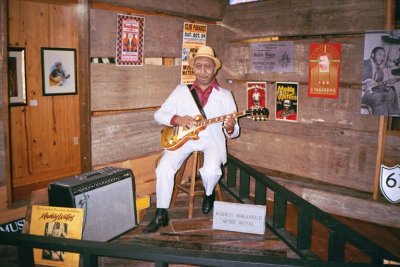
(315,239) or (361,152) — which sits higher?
(361,152)

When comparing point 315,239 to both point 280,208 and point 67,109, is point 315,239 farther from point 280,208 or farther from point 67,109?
point 67,109

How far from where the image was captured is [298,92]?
16.0ft

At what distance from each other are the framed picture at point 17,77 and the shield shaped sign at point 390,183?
208 inches

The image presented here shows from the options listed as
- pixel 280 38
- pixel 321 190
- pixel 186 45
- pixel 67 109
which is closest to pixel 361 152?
pixel 321 190

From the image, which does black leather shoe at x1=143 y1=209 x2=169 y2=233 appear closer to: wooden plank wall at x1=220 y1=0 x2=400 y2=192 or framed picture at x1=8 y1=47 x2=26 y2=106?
wooden plank wall at x1=220 y1=0 x2=400 y2=192

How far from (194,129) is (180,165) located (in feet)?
1.58

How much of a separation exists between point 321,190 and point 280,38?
2159mm

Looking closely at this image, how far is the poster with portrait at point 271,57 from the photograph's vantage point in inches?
193

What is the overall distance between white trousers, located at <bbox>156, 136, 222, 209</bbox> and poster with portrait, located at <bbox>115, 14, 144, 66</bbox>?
4.14 ft

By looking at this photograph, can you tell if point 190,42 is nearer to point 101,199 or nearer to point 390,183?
point 101,199

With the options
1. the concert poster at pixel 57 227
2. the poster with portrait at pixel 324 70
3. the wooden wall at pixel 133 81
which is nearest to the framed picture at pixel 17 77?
the wooden wall at pixel 133 81

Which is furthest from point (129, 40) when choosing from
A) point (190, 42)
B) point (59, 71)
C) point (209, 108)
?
point (59, 71)

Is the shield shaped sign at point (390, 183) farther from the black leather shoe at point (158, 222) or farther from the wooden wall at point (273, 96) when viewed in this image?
the black leather shoe at point (158, 222)

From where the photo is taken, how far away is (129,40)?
440cm
